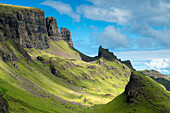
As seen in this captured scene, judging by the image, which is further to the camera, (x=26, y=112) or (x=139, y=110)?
(x=139, y=110)

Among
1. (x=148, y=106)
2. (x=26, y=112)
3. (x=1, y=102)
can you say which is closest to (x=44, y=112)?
(x=26, y=112)

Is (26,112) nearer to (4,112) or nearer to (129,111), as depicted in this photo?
(4,112)

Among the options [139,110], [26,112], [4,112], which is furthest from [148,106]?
[4,112]

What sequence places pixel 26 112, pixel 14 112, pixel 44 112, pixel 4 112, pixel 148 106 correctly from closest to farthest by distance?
1. pixel 4 112
2. pixel 14 112
3. pixel 26 112
4. pixel 44 112
5. pixel 148 106

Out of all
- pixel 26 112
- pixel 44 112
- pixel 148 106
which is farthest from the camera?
pixel 148 106

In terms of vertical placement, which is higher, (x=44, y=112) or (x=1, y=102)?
(x=1, y=102)

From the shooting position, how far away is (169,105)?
186m

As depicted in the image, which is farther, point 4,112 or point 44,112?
point 44,112

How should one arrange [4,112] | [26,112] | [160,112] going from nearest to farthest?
[4,112]
[26,112]
[160,112]

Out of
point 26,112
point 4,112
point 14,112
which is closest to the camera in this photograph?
point 4,112

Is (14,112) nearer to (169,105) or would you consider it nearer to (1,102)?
(1,102)

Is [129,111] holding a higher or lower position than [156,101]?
lower

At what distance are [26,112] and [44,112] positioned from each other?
33651 mm

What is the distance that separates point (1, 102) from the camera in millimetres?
82812
